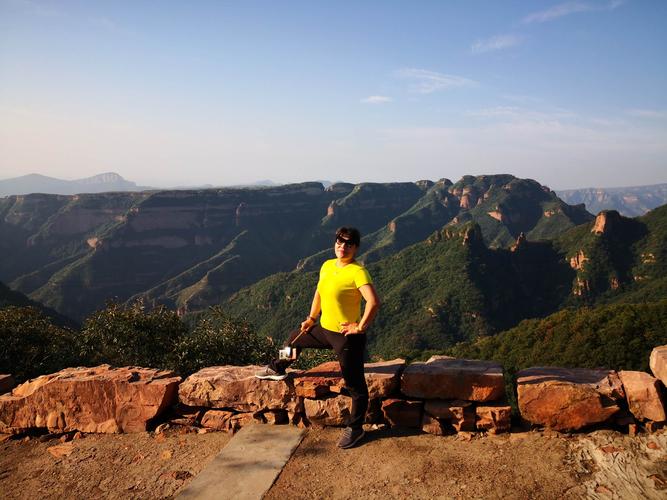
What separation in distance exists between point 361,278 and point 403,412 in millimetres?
2337

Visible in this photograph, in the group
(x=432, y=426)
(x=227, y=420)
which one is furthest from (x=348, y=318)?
(x=227, y=420)

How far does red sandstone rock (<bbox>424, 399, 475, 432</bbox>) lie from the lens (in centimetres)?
623

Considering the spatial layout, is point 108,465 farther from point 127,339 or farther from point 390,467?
point 127,339

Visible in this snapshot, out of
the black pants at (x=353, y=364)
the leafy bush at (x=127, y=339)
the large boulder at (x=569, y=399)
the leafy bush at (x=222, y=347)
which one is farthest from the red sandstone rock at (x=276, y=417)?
the leafy bush at (x=127, y=339)

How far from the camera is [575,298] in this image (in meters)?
79.9

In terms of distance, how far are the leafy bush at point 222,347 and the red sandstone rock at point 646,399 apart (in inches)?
675

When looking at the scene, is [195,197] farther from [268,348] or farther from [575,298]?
[268,348]

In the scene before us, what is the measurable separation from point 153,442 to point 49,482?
1377 mm

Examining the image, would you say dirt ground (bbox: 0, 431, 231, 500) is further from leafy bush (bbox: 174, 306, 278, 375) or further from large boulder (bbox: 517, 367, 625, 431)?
leafy bush (bbox: 174, 306, 278, 375)

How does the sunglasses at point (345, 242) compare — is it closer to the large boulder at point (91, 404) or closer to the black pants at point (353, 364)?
the black pants at point (353, 364)

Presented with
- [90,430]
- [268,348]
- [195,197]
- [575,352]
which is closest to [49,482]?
[90,430]

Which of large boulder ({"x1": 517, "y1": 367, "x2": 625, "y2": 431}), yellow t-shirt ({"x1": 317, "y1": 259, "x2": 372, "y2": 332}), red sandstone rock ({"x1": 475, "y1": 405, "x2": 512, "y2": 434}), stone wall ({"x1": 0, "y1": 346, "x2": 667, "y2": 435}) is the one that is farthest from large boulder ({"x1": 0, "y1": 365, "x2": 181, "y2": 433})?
large boulder ({"x1": 517, "y1": 367, "x2": 625, "y2": 431})

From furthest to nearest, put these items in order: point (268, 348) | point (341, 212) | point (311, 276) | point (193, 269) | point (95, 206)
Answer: point (341, 212) → point (95, 206) → point (193, 269) → point (311, 276) → point (268, 348)

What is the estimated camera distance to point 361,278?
19.0ft
